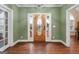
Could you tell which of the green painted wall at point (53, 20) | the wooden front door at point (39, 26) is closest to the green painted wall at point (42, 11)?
the green painted wall at point (53, 20)

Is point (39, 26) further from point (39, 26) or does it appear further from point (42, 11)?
point (42, 11)

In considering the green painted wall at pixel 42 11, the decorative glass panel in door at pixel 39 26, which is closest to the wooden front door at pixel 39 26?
the decorative glass panel in door at pixel 39 26

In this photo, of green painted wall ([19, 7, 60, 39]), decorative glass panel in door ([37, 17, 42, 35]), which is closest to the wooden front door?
decorative glass panel in door ([37, 17, 42, 35])

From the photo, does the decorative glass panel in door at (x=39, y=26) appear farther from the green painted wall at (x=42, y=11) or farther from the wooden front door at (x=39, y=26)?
the green painted wall at (x=42, y=11)

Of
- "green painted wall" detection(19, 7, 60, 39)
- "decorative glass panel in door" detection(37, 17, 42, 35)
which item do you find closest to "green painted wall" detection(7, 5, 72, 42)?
"green painted wall" detection(19, 7, 60, 39)

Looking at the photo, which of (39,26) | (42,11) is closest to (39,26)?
(39,26)

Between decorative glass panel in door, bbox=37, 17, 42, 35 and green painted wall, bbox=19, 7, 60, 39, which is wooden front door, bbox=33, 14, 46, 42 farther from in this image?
green painted wall, bbox=19, 7, 60, 39

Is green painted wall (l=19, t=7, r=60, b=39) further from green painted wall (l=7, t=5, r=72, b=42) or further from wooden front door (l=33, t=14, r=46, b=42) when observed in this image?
wooden front door (l=33, t=14, r=46, b=42)

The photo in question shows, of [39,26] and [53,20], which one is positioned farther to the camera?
[53,20]

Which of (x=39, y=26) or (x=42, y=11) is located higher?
(x=42, y=11)

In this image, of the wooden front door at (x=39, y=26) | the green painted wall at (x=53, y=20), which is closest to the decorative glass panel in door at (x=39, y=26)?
the wooden front door at (x=39, y=26)

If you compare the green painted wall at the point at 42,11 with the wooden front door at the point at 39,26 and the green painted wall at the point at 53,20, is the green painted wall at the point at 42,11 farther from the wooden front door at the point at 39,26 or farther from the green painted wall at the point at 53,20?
the wooden front door at the point at 39,26
